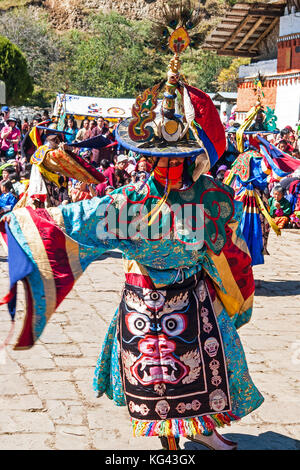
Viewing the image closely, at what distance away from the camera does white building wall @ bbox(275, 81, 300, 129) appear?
20664 mm

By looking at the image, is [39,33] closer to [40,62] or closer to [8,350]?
[40,62]

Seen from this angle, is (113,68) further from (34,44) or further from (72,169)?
(72,169)

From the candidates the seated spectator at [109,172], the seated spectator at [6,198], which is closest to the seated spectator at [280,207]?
the seated spectator at [109,172]

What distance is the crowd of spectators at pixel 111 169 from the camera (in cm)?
862

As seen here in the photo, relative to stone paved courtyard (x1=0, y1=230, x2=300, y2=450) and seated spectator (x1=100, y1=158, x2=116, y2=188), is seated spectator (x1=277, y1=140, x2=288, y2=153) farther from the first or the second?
stone paved courtyard (x1=0, y1=230, x2=300, y2=450)

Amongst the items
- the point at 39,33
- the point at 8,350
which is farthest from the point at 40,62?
the point at 8,350

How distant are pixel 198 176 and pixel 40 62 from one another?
46356 millimetres

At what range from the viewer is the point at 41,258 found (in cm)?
305

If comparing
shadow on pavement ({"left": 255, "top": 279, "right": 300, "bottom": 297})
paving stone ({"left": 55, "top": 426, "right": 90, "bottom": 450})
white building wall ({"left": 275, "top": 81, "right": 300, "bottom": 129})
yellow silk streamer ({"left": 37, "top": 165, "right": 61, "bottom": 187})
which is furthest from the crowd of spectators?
white building wall ({"left": 275, "top": 81, "right": 300, "bottom": 129})

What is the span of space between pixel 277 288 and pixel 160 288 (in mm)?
4746

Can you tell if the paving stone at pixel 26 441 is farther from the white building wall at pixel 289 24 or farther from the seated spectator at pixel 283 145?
the white building wall at pixel 289 24

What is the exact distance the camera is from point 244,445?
3771 millimetres

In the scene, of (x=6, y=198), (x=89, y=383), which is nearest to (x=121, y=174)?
(x=6, y=198)

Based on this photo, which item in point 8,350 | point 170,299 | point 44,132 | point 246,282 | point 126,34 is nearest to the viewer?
point 170,299
